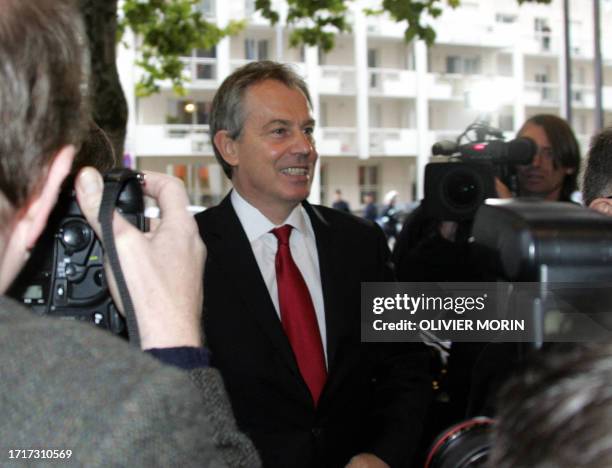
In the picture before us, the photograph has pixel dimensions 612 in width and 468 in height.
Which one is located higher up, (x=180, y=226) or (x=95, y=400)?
(x=180, y=226)

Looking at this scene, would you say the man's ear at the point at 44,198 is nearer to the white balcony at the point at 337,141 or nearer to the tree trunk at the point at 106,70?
the tree trunk at the point at 106,70

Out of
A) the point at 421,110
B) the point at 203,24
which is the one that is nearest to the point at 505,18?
the point at 421,110

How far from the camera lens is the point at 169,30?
9.81 m

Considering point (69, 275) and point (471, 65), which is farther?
point (471, 65)

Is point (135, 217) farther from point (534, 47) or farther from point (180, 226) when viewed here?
point (534, 47)

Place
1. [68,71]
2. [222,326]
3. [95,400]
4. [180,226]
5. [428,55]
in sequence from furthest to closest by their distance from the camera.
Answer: [428,55] → [222,326] → [180,226] → [68,71] → [95,400]

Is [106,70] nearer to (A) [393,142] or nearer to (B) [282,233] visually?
(B) [282,233]

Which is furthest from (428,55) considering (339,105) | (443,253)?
(443,253)

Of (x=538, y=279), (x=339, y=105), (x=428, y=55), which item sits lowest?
(x=538, y=279)

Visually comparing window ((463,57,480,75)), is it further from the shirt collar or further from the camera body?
the camera body

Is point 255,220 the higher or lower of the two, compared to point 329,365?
higher

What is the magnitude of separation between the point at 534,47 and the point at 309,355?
33.6m

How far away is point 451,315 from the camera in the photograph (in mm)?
2223

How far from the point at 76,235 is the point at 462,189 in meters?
1.26
